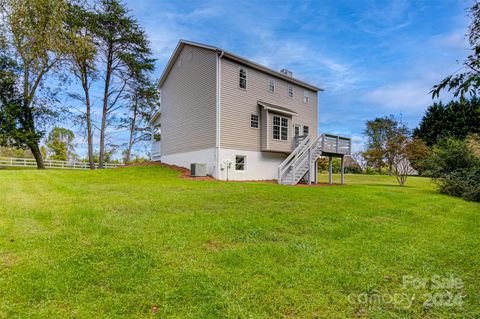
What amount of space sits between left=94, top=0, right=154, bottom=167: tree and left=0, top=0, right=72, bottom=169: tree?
482cm

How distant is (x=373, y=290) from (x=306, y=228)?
237cm

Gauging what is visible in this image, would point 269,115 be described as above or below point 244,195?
above

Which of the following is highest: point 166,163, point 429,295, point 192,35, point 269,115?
point 192,35

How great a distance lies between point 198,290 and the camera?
3.13 metres

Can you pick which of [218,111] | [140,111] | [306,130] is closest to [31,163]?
[140,111]

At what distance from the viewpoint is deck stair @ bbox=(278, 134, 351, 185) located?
49.0ft

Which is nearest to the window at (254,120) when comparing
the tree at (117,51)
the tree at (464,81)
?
the tree at (117,51)

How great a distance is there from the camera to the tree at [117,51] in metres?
23.3

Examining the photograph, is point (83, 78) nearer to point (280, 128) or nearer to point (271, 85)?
point (271, 85)

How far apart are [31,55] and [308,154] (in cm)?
1623

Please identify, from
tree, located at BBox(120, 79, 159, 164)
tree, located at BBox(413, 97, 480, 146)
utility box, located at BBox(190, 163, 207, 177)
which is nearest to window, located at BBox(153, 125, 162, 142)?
tree, located at BBox(120, 79, 159, 164)

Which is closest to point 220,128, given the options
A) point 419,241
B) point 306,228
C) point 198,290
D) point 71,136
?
point 306,228

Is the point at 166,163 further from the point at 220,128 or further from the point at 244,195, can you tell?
the point at 244,195

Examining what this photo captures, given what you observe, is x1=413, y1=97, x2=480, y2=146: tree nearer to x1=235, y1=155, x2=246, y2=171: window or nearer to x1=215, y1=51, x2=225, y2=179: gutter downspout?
x1=235, y1=155, x2=246, y2=171: window
